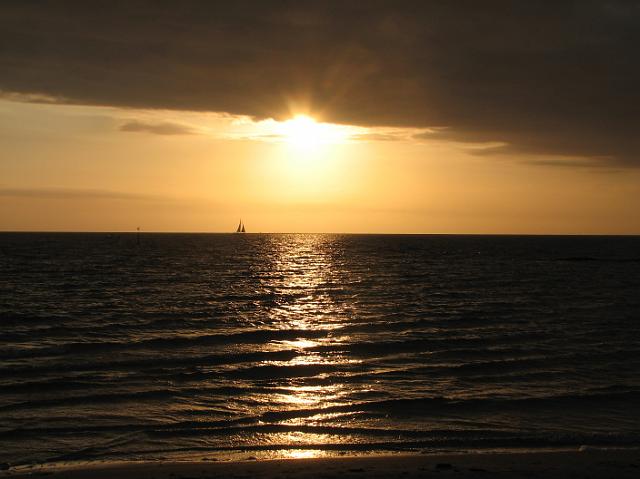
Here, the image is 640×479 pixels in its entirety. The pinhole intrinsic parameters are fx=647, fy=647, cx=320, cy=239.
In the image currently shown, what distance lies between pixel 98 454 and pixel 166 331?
1654cm

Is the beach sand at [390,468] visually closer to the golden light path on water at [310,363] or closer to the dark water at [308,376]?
the dark water at [308,376]

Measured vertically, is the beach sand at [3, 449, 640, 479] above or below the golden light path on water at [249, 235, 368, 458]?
above

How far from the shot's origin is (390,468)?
1162cm

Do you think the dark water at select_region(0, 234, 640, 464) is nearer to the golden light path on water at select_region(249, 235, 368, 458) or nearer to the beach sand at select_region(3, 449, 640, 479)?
the golden light path on water at select_region(249, 235, 368, 458)

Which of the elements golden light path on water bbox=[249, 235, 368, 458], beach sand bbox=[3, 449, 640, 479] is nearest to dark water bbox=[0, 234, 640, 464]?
golden light path on water bbox=[249, 235, 368, 458]

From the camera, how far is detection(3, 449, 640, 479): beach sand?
1115 centimetres

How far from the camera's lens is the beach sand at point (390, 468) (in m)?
11.1

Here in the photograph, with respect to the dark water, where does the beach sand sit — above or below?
above

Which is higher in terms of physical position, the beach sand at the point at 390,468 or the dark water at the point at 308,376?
the beach sand at the point at 390,468

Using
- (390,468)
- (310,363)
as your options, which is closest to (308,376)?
(310,363)

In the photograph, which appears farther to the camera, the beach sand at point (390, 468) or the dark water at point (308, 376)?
the dark water at point (308, 376)

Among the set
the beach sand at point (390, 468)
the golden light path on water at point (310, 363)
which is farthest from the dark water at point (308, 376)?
the beach sand at point (390, 468)

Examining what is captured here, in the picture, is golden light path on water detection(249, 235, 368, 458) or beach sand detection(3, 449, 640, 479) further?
golden light path on water detection(249, 235, 368, 458)

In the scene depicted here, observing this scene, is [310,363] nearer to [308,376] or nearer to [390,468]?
[308,376]
